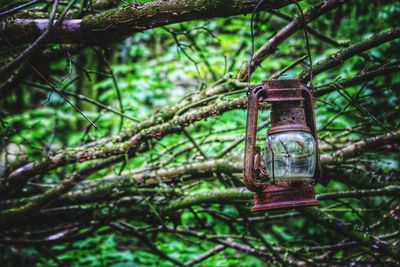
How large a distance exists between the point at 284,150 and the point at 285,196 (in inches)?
7.0

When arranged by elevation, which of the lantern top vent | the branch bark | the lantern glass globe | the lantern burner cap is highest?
the branch bark

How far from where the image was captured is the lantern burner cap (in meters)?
1.56

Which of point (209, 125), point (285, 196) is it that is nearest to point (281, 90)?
point (285, 196)

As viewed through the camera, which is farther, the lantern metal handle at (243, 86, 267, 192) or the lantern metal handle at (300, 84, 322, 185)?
the lantern metal handle at (300, 84, 322, 185)

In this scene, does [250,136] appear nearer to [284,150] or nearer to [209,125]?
[284,150]

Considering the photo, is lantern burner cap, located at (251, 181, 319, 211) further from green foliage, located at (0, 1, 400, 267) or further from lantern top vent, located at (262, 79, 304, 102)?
green foliage, located at (0, 1, 400, 267)

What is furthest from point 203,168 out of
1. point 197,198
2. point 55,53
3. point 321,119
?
point 321,119

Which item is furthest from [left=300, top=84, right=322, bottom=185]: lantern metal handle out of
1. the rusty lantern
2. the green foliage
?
the green foliage

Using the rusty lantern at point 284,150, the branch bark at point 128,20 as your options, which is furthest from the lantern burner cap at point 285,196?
the branch bark at point 128,20

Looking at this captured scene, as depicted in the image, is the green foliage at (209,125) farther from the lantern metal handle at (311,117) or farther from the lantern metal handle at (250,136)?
the lantern metal handle at (250,136)

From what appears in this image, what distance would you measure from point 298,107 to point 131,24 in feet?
2.49

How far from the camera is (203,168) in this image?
2.60 meters

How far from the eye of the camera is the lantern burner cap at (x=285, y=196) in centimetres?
156

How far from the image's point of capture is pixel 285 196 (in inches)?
62.4
